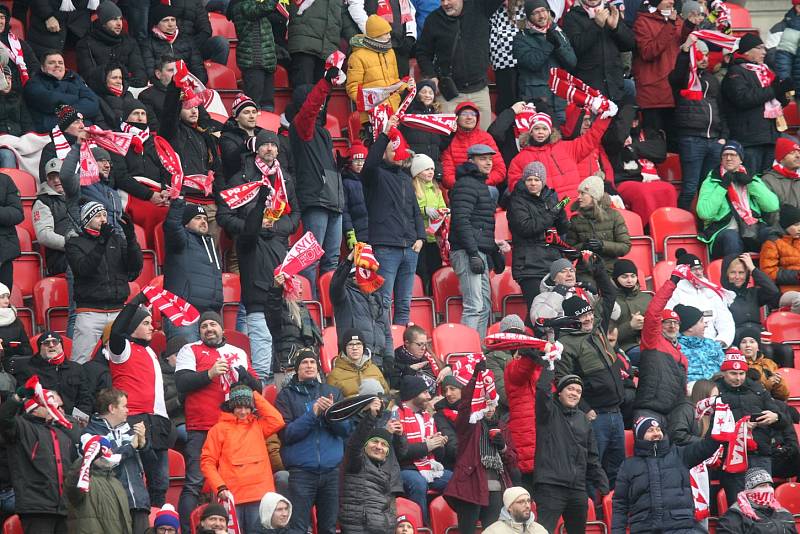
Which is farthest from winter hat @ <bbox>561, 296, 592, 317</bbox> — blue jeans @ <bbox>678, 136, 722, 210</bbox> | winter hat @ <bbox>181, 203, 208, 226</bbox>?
blue jeans @ <bbox>678, 136, 722, 210</bbox>

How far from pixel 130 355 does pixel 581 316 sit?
3356mm

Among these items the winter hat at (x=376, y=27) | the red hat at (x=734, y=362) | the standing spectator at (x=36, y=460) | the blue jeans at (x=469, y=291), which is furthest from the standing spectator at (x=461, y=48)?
the standing spectator at (x=36, y=460)

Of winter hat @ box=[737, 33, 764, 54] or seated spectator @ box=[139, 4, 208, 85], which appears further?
winter hat @ box=[737, 33, 764, 54]

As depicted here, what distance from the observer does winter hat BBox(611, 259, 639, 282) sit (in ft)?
53.6

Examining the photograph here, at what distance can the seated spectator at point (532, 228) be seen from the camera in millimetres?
16391

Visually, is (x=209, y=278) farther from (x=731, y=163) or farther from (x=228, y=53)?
(x=731, y=163)

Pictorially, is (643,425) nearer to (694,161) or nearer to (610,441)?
(610,441)

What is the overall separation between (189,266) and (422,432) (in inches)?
82.2

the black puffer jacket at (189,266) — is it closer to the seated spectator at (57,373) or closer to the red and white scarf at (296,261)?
the red and white scarf at (296,261)

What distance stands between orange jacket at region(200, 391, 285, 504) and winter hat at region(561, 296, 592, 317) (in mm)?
2705

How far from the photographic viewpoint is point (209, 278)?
15055 millimetres

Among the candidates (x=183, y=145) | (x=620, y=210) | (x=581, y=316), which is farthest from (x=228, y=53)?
(x=581, y=316)

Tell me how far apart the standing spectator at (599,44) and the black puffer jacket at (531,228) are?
8.20ft

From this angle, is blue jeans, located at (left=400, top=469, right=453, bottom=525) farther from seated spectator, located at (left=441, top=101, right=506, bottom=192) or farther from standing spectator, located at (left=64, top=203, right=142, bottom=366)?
seated spectator, located at (left=441, top=101, right=506, bottom=192)
